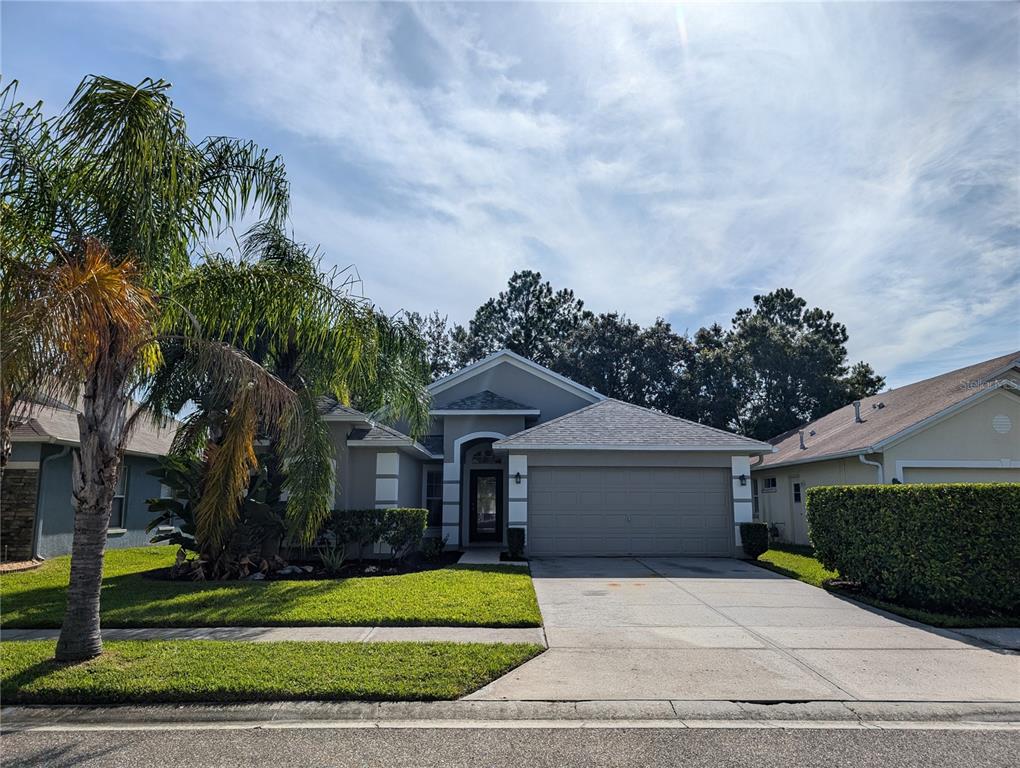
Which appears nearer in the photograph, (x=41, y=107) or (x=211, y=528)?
(x=41, y=107)

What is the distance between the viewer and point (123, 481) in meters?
17.5

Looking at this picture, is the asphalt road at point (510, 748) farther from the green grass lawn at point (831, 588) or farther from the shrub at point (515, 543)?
the shrub at point (515, 543)

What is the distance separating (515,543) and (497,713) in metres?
9.81

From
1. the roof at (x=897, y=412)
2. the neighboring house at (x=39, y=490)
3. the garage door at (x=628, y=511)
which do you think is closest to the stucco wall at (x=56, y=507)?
the neighboring house at (x=39, y=490)

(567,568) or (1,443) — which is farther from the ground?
(1,443)

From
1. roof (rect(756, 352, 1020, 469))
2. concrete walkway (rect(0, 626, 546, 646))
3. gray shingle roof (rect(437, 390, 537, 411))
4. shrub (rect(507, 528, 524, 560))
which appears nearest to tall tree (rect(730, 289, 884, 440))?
roof (rect(756, 352, 1020, 469))

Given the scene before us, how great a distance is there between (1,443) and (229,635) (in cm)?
327

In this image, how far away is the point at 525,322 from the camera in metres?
46.2

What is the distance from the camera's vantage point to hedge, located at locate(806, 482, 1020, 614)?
894 cm

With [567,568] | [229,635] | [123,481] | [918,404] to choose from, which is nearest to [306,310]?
[229,635]

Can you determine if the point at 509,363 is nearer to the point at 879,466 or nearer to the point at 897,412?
the point at 879,466

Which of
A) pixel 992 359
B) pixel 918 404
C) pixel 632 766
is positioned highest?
pixel 992 359

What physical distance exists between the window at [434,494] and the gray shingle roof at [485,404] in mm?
2478

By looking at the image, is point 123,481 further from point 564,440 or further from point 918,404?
point 918,404
